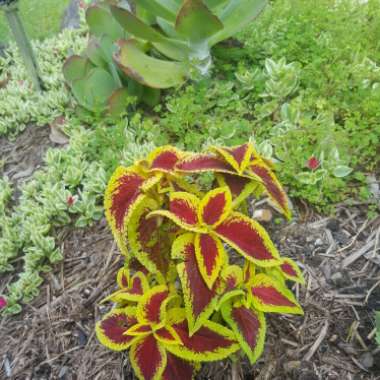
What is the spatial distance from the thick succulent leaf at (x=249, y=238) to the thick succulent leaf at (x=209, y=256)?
29 mm

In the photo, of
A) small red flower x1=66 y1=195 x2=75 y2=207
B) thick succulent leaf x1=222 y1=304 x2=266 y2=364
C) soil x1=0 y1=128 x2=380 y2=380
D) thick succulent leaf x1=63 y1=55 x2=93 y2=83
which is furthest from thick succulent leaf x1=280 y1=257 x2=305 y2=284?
thick succulent leaf x1=63 y1=55 x2=93 y2=83

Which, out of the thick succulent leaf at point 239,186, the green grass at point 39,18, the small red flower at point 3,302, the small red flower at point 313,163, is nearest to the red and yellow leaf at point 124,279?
the thick succulent leaf at point 239,186

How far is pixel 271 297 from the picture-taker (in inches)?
51.7

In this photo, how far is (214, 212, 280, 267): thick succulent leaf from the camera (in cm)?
123

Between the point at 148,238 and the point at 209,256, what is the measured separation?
0.20 metres

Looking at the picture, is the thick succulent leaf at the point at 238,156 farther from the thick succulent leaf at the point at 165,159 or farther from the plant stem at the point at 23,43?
the plant stem at the point at 23,43

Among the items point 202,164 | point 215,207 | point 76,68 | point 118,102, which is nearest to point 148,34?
point 118,102

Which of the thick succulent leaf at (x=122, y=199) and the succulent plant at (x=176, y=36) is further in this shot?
the succulent plant at (x=176, y=36)

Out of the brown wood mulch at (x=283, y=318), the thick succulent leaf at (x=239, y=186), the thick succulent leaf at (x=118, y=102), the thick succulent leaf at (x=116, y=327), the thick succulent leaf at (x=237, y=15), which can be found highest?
the thick succulent leaf at (x=237, y=15)

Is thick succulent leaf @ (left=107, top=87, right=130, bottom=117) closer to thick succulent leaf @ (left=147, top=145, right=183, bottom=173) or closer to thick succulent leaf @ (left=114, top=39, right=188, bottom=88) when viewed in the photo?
thick succulent leaf @ (left=114, top=39, right=188, bottom=88)

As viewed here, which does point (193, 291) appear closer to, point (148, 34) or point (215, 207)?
point (215, 207)

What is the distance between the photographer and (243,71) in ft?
7.94

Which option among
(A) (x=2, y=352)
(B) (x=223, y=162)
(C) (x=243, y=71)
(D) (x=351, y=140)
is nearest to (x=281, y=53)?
(C) (x=243, y=71)

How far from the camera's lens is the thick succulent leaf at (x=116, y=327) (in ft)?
4.34
